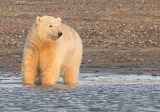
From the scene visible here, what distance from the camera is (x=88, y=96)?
10.3m

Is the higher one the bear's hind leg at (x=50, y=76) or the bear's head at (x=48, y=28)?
the bear's head at (x=48, y=28)

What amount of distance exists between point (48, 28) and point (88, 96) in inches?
74.2

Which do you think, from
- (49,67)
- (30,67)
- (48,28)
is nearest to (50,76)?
(49,67)

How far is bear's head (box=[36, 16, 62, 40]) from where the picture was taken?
38.1 ft

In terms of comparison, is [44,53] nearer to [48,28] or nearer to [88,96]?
[48,28]

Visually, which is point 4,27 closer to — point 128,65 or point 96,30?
point 96,30

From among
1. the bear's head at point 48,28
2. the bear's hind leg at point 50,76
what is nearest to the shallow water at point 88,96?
the bear's hind leg at point 50,76

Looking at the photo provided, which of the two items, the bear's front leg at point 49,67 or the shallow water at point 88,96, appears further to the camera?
the bear's front leg at point 49,67

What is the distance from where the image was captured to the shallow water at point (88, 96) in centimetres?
899

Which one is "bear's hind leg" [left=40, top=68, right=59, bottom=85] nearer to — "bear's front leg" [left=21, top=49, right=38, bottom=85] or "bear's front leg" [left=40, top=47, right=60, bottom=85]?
"bear's front leg" [left=40, top=47, right=60, bottom=85]

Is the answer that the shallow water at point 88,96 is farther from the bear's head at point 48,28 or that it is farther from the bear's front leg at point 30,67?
the bear's head at point 48,28

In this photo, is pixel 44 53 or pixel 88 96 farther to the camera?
pixel 44 53

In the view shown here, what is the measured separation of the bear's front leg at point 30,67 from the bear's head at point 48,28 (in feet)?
1.10

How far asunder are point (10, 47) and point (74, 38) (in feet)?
17.5
